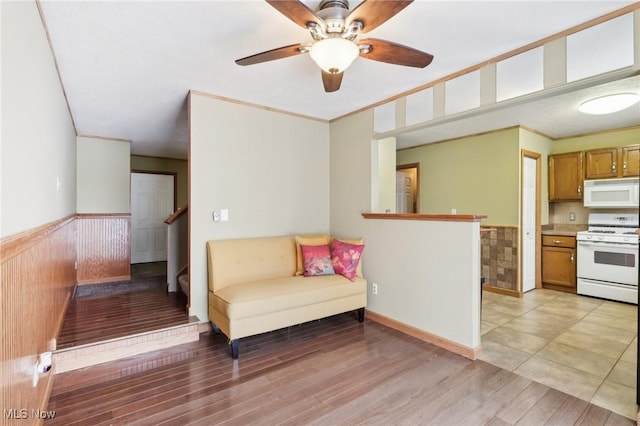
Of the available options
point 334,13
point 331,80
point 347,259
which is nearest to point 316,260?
point 347,259

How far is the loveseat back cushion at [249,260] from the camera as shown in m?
3.07

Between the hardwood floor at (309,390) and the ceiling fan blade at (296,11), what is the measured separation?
2.28 m

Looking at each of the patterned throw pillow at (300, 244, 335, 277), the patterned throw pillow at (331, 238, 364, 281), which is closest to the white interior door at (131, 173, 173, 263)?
the patterned throw pillow at (300, 244, 335, 277)

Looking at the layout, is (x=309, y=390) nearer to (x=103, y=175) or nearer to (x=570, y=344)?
(x=570, y=344)

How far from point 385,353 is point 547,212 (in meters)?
4.27

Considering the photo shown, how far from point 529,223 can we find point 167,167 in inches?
271

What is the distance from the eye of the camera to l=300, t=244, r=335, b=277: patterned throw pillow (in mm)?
3377

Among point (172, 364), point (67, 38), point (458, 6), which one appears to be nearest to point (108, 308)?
point (172, 364)

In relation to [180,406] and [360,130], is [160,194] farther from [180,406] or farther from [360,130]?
[180,406]

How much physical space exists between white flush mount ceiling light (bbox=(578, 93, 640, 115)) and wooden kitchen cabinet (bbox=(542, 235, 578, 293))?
216cm

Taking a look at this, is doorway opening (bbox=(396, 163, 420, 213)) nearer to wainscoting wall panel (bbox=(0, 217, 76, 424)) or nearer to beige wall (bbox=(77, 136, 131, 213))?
beige wall (bbox=(77, 136, 131, 213))

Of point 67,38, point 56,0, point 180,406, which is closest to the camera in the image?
point 56,0

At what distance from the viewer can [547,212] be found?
204 inches

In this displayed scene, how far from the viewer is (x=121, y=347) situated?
262 centimetres
